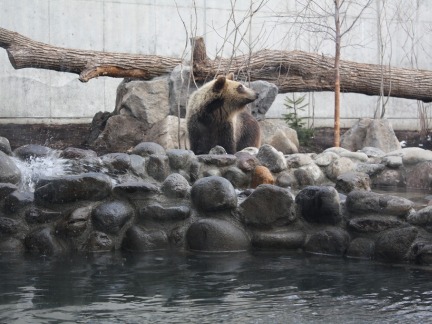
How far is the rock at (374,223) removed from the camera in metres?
6.04

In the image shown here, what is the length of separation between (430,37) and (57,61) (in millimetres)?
8818

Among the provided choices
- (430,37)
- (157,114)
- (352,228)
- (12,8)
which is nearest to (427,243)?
(352,228)

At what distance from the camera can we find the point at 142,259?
239 inches

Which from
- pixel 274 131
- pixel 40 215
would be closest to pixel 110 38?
pixel 274 131

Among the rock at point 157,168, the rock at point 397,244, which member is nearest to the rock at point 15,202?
the rock at point 157,168

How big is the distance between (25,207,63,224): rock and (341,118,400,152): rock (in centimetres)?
653

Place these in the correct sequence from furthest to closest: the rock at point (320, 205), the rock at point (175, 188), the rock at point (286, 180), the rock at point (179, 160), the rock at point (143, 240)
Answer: the rock at point (286, 180)
the rock at point (179, 160)
the rock at point (175, 188)
the rock at point (143, 240)
the rock at point (320, 205)

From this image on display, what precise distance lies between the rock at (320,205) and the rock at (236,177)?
58.6 inches

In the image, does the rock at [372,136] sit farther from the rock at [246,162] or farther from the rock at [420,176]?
the rock at [246,162]

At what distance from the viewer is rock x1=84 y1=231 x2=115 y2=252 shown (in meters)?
6.34

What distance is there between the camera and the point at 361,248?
607 cm

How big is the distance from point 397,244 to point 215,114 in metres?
4.19

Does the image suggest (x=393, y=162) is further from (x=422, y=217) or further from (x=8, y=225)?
(x=8, y=225)

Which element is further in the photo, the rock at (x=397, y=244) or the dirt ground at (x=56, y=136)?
the dirt ground at (x=56, y=136)
